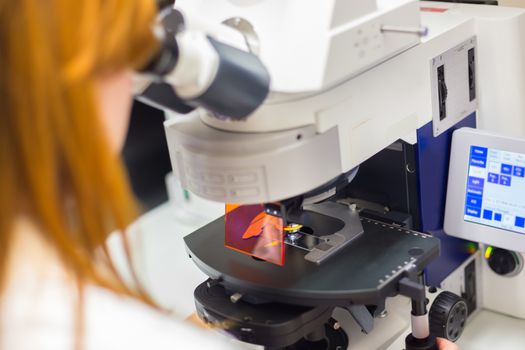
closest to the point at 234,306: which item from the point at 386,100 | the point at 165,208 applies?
the point at 386,100

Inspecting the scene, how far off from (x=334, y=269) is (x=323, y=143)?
213 millimetres

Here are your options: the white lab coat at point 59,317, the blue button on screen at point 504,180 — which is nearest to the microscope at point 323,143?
the blue button on screen at point 504,180

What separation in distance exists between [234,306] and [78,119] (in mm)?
596

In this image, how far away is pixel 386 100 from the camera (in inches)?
41.8

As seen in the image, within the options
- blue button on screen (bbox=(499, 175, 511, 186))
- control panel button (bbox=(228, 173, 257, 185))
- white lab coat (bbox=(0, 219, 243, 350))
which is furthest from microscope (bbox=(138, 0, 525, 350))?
white lab coat (bbox=(0, 219, 243, 350))

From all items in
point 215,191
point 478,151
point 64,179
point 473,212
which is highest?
point 64,179

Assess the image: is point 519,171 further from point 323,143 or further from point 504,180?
point 323,143

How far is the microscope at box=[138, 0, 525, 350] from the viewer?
2.93ft

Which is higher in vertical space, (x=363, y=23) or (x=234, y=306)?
(x=363, y=23)

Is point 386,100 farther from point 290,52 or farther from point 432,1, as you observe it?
point 432,1

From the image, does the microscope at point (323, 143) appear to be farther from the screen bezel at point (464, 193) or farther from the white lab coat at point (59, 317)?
the white lab coat at point (59, 317)

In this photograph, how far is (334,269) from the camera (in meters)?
1.07

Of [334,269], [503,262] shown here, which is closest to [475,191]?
[503,262]

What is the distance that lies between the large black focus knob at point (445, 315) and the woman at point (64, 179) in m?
0.68
